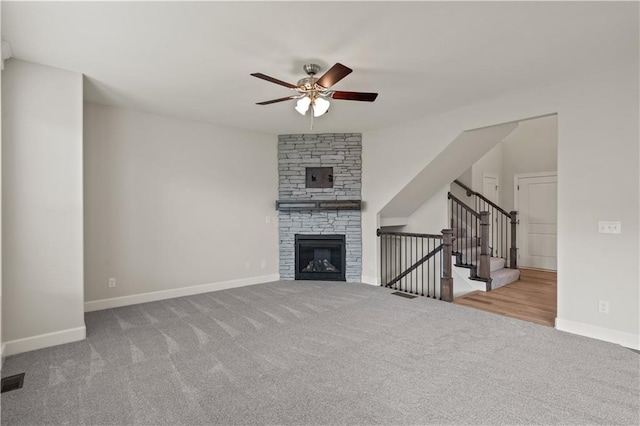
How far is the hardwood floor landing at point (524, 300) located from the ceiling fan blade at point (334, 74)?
332 cm

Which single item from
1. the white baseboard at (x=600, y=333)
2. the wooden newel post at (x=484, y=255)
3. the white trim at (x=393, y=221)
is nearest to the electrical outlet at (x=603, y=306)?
the white baseboard at (x=600, y=333)

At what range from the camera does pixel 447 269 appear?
455cm

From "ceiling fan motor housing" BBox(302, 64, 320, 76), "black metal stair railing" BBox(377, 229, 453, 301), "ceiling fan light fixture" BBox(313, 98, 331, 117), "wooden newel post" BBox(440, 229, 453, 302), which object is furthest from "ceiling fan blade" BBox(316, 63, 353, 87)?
"black metal stair railing" BBox(377, 229, 453, 301)

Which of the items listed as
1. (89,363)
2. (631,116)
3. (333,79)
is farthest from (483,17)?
(89,363)

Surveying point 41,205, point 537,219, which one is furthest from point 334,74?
point 537,219

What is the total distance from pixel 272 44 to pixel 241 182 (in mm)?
3015

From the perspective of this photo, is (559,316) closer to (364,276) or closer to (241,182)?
(364,276)

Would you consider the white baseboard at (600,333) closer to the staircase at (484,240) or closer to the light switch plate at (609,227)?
the light switch plate at (609,227)

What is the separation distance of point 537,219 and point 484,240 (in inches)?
86.9

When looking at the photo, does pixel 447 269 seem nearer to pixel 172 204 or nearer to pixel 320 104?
pixel 320 104

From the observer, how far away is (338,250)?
19.0 ft

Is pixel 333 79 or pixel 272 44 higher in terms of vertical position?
pixel 272 44

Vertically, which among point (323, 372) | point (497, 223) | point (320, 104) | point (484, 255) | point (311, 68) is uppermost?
point (311, 68)

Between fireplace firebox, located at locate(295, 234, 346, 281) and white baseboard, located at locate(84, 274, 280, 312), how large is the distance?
1.67 feet
